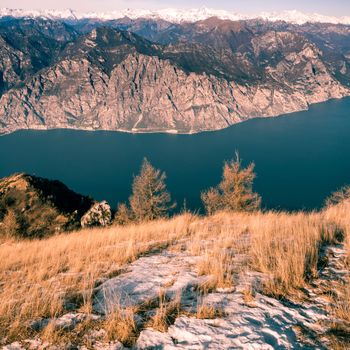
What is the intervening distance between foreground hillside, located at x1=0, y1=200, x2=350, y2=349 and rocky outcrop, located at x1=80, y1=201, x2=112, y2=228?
36.7 m

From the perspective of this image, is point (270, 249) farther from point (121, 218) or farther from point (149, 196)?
point (149, 196)

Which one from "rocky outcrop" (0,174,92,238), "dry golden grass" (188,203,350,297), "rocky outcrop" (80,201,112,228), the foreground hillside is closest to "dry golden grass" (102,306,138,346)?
the foreground hillside

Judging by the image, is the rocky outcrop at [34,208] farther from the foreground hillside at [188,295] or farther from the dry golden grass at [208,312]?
the dry golden grass at [208,312]

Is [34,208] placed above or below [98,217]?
above

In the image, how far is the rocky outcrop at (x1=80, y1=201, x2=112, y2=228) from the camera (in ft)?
154

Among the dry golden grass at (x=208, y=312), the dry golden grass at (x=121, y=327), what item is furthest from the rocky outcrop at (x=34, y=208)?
the dry golden grass at (x=208, y=312)

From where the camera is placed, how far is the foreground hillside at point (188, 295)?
5.20 metres

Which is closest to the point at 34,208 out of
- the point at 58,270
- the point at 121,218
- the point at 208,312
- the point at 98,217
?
the point at 98,217

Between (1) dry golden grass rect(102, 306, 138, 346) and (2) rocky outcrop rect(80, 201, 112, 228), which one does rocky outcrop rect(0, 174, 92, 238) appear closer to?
(2) rocky outcrop rect(80, 201, 112, 228)

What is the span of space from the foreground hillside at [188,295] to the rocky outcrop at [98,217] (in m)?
36.7

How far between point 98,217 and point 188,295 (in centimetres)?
4316

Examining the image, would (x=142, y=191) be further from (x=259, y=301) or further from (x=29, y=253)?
(x=259, y=301)

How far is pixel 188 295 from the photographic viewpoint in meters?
6.59

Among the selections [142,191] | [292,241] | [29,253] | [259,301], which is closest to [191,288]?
[259,301]
